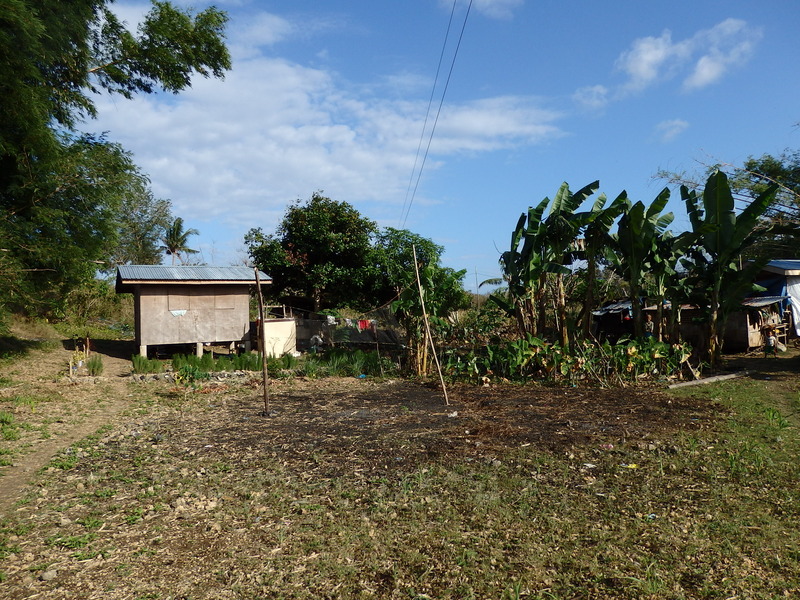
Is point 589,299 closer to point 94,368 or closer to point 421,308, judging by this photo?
point 421,308

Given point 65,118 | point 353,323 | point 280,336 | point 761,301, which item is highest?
point 65,118

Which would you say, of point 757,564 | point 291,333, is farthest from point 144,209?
point 757,564

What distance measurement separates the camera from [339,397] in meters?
9.92

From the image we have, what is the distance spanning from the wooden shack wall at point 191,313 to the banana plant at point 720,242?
1132 centimetres

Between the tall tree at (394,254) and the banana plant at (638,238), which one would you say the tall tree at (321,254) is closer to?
the tall tree at (394,254)

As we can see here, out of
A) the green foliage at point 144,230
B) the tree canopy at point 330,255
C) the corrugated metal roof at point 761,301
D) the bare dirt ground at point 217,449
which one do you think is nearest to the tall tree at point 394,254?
the tree canopy at point 330,255

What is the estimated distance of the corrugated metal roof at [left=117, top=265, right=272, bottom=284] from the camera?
1396 cm

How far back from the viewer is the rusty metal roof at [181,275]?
13898 mm

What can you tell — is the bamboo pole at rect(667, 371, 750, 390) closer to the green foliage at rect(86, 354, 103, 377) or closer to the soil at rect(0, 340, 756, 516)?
the soil at rect(0, 340, 756, 516)

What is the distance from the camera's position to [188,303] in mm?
14711

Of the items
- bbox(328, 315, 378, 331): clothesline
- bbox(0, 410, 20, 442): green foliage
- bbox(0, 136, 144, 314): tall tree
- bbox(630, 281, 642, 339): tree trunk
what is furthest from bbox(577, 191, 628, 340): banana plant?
bbox(0, 136, 144, 314): tall tree

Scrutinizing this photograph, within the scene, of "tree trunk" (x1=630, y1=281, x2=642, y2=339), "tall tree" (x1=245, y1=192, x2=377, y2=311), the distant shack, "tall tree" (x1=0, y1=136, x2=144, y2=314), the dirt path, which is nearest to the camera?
the dirt path

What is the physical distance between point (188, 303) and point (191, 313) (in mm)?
277

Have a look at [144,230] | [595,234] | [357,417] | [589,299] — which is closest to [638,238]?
[595,234]
